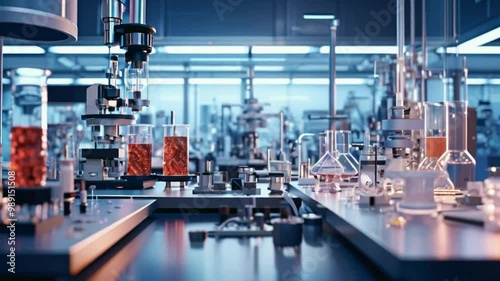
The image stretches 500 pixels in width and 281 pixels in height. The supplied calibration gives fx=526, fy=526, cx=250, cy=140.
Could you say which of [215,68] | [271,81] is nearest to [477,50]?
[271,81]

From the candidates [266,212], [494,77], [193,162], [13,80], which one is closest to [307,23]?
[193,162]

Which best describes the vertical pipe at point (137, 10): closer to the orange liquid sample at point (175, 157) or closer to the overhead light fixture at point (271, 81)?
the orange liquid sample at point (175, 157)

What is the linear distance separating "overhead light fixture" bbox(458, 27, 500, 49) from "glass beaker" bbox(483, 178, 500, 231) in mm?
4700

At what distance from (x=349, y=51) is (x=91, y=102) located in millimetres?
4989

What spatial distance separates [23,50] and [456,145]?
6.37 metres

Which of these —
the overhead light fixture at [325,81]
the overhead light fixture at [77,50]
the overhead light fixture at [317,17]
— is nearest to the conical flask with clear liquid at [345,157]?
the overhead light fixture at [317,17]

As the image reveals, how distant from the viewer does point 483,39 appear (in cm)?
554

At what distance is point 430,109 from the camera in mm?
1732

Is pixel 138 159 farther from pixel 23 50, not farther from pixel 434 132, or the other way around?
pixel 23 50

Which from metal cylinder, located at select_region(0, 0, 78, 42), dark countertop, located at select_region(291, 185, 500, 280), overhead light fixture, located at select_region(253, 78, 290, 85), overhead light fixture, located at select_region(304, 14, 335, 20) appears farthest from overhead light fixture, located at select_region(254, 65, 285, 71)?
dark countertop, located at select_region(291, 185, 500, 280)

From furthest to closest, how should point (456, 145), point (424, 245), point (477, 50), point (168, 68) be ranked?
point (168, 68) → point (477, 50) → point (456, 145) → point (424, 245)

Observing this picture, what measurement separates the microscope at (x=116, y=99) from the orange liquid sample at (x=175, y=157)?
0.29 feet

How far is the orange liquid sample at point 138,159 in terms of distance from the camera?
1.94 metres

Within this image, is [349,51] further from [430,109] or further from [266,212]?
[266,212]
